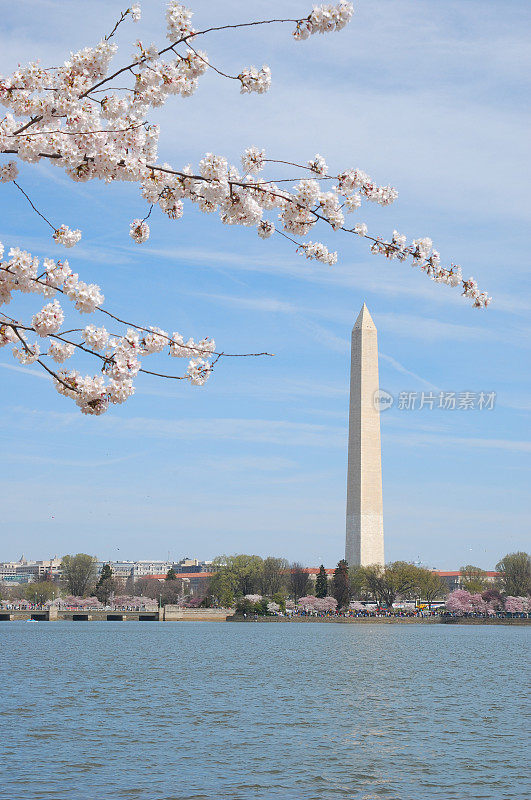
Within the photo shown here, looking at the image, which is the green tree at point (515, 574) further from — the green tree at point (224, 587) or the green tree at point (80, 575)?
the green tree at point (80, 575)

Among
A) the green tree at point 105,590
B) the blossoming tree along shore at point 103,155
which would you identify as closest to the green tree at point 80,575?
the green tree at point 105,590

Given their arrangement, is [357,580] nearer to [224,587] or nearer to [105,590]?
[224,587]

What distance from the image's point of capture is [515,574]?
371ft

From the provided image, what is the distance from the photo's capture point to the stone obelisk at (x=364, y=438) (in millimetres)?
90375

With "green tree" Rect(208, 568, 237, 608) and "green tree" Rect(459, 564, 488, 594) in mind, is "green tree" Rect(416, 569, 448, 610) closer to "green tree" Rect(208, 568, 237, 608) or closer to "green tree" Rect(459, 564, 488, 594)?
"green tree" Rect(459, 564, 488, 594)

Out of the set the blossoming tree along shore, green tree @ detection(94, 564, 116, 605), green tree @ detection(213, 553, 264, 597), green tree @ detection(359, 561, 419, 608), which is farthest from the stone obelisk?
the blossoming tree along shore

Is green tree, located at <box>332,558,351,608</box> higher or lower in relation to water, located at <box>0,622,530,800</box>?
higher

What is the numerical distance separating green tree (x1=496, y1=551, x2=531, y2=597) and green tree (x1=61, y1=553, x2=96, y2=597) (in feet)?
201

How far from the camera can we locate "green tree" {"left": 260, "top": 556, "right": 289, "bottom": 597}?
130 metres

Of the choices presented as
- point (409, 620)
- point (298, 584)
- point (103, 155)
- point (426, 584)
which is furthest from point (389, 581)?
point (103, 155)

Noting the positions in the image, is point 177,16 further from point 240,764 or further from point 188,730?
point 188,730

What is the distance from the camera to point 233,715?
25.0 m

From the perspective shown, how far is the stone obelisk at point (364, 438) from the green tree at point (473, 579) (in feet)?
118

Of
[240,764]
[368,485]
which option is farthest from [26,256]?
[368,485]
